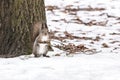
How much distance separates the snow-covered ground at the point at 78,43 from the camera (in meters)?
4.61

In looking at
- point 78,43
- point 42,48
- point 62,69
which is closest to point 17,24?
point 42,48

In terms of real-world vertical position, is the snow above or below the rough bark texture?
below

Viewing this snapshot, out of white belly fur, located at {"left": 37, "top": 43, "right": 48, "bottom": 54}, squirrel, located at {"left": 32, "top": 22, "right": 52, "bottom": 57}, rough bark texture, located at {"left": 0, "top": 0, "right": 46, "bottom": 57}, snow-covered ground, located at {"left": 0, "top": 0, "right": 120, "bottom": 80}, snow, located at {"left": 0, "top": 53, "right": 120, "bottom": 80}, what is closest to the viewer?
snow, located at {"left": 0, "top": 53, "right": 120, "bottom": 80}

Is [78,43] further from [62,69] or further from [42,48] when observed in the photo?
[62,69]

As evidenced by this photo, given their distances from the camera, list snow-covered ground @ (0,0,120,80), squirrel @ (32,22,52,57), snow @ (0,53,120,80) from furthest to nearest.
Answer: squirrel @ (32,22,52,57), snow-covered ground @ (0,0,120,80), snow @ (0,53,120,80)

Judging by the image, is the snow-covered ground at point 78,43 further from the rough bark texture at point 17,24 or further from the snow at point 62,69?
the rough bark texture at point 17,24

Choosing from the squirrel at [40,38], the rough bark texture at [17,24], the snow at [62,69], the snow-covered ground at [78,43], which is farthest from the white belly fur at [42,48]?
the rough bark texture at [17,24]

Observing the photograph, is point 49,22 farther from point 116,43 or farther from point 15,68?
point 15,68

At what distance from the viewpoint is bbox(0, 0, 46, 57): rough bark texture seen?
6145mm

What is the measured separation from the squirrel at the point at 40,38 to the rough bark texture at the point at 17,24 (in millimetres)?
415

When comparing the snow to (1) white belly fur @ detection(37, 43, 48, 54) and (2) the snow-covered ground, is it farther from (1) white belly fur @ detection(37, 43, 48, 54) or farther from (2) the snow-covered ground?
(1) white belly fur @ detection(37, 43, 48, 54)

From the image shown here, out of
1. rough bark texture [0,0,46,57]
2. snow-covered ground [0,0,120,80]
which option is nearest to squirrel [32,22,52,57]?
snow-covered ground [0,0,120,80]

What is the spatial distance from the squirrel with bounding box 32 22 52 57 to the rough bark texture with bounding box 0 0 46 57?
0.42 m

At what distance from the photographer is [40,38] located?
5.59 meters
